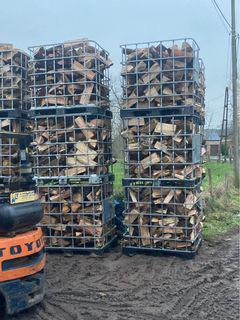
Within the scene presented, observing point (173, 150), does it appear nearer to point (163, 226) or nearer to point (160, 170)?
point (160, 170)

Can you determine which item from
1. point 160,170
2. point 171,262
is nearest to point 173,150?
point 160,170

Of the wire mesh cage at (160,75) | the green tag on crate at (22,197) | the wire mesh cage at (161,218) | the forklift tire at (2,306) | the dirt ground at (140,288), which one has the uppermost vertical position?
the wire mesh cage at (160,75)

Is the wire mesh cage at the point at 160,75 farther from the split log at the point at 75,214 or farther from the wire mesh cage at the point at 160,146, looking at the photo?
the split log at the point at 75,214

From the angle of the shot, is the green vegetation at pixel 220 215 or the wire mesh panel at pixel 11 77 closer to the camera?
the wire mesh panel at pixel 11 77

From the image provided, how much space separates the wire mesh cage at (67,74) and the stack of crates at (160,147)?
1.77ft

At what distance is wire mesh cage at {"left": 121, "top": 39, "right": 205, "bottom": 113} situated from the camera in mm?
7137

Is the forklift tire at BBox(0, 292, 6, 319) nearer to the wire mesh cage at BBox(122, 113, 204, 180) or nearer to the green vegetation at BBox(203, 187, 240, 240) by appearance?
the wire mesh cage at BBox(122, 113, 204, 180)

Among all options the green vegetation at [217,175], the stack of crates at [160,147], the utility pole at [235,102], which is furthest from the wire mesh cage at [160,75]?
the utility pole at [235,102]

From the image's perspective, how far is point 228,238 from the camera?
8.98 metres

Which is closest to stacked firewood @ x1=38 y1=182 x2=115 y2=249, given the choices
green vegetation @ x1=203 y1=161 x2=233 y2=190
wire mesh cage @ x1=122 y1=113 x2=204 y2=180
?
wire mesh cage @ x1=122 y1=113 x2=204 y2=180

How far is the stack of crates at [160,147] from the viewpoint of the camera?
7160 mm

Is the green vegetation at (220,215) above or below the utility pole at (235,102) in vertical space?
below

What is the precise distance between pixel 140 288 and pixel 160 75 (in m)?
3.59

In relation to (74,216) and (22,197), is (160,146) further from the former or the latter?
(22,197)
